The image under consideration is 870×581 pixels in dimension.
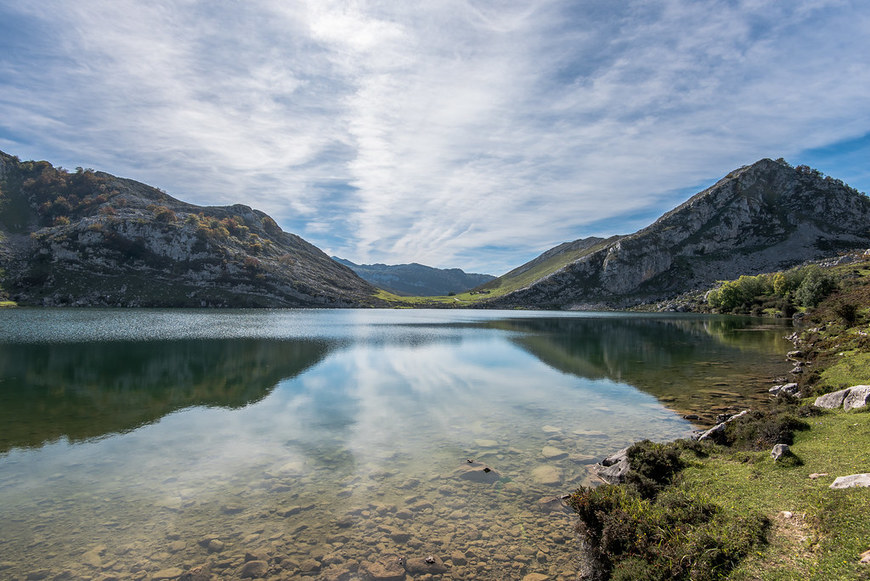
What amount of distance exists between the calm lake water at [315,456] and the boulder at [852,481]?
276 inches

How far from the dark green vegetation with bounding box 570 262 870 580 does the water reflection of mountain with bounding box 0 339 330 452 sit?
2665 cm

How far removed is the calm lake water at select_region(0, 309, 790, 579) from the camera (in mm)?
11867

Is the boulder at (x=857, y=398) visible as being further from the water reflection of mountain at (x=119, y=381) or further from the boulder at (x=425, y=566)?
the water reflection of mountain at (x=119, y=381)

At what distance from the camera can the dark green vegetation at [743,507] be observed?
8184 mm

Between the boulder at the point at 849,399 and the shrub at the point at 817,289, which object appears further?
the shrub at the point at 817,289

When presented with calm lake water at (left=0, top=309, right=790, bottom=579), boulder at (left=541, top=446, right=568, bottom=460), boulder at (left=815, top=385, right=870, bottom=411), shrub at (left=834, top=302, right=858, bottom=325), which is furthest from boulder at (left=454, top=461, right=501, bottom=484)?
shrub at (left=834, top=302, right=858, bottom=325)

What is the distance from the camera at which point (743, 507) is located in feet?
35.3

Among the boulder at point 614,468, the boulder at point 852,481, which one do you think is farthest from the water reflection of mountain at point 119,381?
the boulder at point 852,481

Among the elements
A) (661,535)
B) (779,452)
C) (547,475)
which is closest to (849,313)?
(779,452)

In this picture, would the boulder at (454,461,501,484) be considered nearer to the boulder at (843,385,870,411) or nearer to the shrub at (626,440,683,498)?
the shrub at (626,440,683,498)

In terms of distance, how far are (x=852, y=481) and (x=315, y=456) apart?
19332 millimetres

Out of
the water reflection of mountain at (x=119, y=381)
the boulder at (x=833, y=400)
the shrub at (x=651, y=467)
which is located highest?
the boulder at (x=833, y=400)

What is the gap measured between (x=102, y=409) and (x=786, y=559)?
36.1 meters

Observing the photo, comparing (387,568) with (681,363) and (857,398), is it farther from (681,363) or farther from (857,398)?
(681,363)
